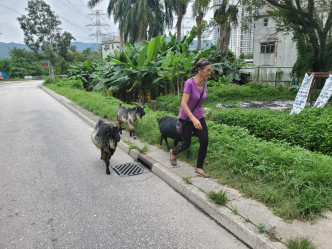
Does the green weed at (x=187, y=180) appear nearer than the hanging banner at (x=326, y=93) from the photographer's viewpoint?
Yes

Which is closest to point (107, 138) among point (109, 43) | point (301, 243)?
point (301, 243)

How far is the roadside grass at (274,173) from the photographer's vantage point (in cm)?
308

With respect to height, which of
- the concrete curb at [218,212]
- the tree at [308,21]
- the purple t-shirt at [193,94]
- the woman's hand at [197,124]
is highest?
the tree at [308,21]

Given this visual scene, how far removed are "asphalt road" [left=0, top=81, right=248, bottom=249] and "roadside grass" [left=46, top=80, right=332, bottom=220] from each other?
0.78m

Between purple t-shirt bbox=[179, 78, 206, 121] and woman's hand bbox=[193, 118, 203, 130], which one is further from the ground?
purple t-shirt bbox=[179, 78, 206, 121]

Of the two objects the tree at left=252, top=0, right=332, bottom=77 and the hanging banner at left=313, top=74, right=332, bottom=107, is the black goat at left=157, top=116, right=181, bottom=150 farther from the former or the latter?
the tree at left=252, top=0, right=332, bottom=77

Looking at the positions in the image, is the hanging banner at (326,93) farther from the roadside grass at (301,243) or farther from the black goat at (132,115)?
the roadside grass at (301,243)

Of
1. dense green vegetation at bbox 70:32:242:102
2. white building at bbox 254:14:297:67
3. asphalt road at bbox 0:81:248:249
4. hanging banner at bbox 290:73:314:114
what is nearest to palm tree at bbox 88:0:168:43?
white building at bbox 254:14:297:67

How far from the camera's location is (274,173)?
12.3 ft

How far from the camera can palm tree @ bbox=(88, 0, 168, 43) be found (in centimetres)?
2791

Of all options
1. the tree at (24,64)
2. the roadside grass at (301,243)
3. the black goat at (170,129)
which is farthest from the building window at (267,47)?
the tree at (24,64)

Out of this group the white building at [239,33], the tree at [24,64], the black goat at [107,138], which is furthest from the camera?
the tree at [24,64]

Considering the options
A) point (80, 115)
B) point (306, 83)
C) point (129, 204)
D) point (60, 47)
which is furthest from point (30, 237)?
point (60, 47)

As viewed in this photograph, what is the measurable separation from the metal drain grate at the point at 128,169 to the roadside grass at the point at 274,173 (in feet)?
2.87
